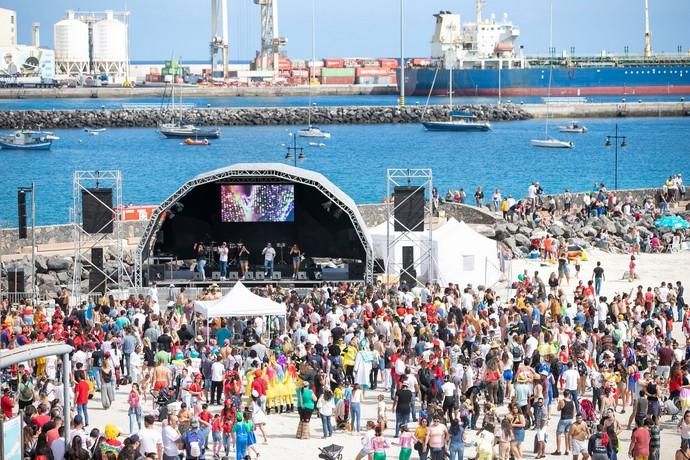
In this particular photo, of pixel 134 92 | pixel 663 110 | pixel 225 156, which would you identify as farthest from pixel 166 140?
pixel 134 92

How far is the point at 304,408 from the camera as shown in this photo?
614 inches

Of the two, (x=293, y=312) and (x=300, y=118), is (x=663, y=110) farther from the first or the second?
(x=293, y=312)

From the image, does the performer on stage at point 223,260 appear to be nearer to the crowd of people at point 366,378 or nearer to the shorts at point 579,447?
the crowd of people at point 366,378

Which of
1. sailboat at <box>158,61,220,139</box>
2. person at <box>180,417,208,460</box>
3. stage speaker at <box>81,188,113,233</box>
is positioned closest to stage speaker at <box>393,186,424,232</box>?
stage speaker at <box>81,188,113,233</box>

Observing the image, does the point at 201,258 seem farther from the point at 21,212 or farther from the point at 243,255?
the point at 21,212

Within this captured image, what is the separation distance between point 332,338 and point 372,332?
572 millimetres

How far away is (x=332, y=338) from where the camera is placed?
18.4m

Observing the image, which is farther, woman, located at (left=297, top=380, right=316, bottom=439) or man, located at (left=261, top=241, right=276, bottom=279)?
man, located at (left=261, top=241, right=276, bottom=279)

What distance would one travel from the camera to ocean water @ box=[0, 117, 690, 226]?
67.2 m

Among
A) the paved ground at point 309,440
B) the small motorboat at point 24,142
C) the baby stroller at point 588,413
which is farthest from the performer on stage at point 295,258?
the small motorboat at point 24,142

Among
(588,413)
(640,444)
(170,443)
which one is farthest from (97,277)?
(640,444)

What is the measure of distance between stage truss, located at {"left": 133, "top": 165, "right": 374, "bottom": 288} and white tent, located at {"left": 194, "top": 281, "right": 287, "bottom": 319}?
5.19 m

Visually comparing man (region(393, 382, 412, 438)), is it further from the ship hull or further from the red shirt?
the ship hull

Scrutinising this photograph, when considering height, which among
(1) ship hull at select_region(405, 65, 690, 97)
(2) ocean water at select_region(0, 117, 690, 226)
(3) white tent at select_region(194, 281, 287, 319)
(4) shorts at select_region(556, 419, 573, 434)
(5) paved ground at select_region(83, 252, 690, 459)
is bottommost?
(2) ocean water at select_region(0, 117, 690, 226)
